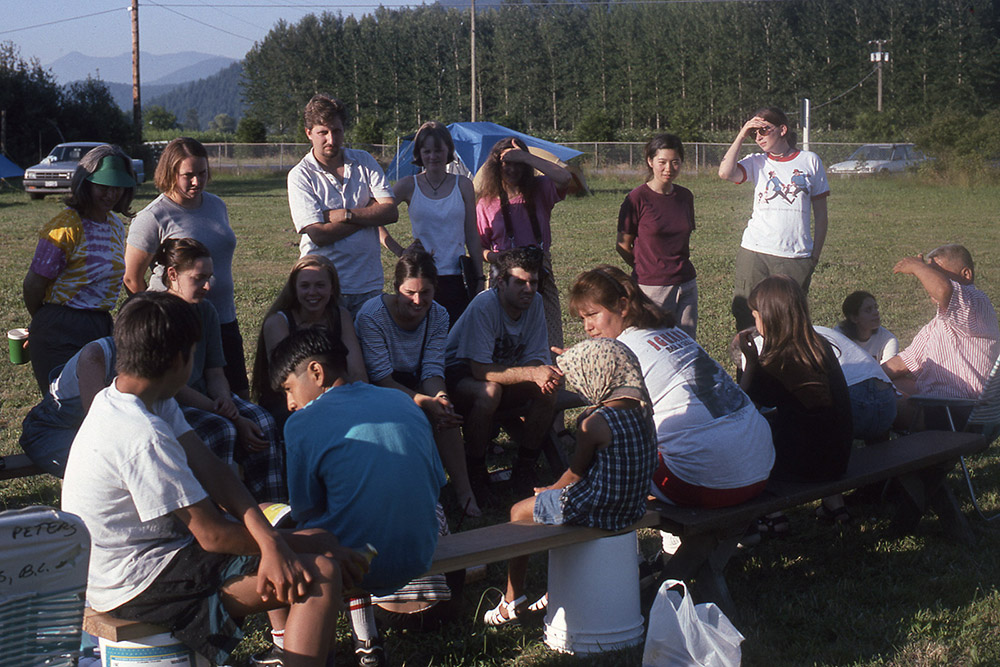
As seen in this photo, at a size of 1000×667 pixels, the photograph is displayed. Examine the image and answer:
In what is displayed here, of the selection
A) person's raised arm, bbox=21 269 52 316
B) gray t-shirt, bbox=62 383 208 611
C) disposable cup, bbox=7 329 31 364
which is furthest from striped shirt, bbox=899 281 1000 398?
disposable cup, bbox=7 329 31 364

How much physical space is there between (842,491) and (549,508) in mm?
1363

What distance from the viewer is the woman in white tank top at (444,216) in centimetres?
531

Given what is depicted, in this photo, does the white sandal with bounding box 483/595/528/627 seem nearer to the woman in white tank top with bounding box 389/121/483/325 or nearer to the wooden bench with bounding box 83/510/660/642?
the wooden bench with bounding box 83/510/660/642

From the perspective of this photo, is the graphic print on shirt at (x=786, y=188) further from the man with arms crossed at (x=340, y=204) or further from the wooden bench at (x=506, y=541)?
the wooden bench at (x=506, y=541)

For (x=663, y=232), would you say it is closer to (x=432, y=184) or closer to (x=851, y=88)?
(x=432, y=184)

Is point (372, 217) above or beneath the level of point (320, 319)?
above

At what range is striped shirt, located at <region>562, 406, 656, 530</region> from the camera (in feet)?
10.5

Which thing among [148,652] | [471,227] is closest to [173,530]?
[148,652]

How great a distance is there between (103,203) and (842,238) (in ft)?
45.4

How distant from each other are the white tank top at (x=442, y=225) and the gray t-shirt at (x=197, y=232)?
111cm

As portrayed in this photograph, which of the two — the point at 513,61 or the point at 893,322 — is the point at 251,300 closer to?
the point at 893,322

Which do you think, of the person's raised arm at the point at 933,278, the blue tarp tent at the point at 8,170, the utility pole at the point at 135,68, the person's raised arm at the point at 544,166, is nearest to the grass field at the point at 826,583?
the person's raised arm at the point at 933,278

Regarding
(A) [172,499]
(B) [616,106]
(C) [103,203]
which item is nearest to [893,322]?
(C) [103,203]

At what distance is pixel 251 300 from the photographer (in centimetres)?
1026
